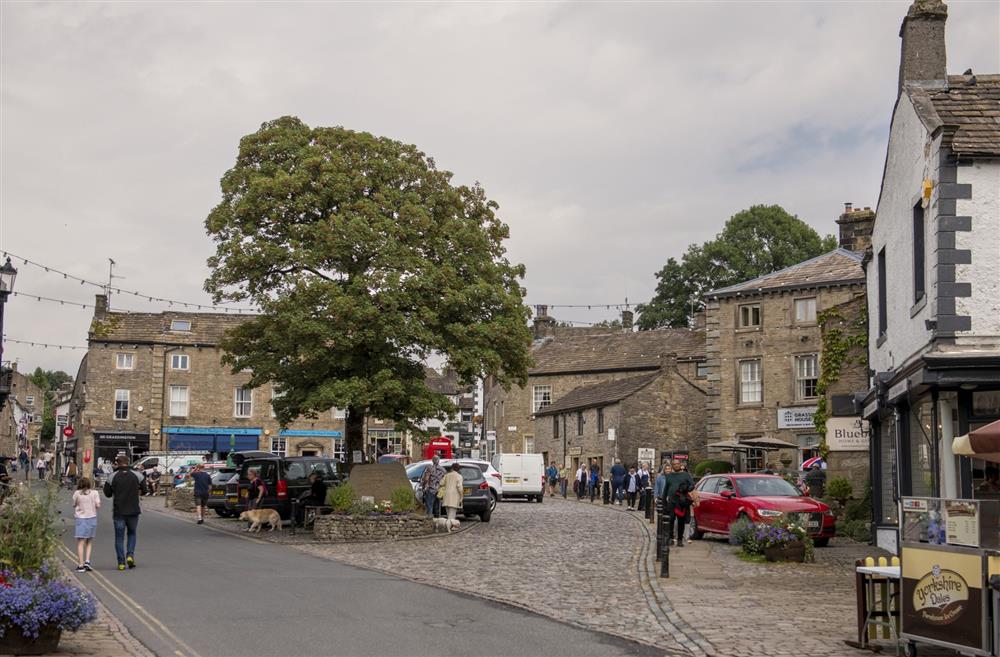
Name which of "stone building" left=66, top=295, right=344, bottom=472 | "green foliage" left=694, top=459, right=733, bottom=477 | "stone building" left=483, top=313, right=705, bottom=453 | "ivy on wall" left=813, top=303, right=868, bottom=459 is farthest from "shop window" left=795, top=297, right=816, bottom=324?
"stone building" left=66, top=295, right=344, bottom=472

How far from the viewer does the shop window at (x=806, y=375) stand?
45031 millimetres

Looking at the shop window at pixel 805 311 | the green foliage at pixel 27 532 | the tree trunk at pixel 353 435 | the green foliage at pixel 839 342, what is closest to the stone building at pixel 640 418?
the shop window at pixel 805 311

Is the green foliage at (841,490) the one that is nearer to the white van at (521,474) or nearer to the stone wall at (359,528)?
the stone wall at (359,528)

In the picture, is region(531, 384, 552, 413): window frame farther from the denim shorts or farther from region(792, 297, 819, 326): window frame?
the denim shorts

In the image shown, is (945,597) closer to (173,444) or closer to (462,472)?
(462,472)

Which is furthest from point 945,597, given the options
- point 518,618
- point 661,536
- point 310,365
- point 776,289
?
point 776,289

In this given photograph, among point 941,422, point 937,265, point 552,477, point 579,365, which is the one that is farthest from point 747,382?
point 937,265

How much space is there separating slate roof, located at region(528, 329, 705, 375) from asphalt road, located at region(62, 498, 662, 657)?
4141 cm

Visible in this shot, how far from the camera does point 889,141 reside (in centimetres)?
2066

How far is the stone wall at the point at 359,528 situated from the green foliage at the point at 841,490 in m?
10.3

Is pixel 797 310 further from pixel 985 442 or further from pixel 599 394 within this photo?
pixel 985 442

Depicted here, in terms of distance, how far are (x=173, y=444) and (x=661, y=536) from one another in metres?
50.8

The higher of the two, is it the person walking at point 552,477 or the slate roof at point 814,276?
the slate roof at point 814,276

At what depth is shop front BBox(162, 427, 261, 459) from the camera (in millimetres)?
63994
